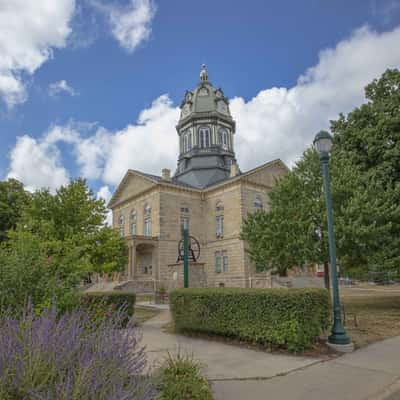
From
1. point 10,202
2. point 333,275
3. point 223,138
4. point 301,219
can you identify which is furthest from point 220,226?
point 333,275

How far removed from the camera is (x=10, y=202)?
108 ft

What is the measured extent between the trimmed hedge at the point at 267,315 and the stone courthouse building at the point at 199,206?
24.5 metres

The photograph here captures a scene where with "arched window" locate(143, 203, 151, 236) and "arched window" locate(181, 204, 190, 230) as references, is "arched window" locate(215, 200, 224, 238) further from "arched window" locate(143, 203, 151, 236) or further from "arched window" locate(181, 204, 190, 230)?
"arched window" locate(143, 203, 151, 236)

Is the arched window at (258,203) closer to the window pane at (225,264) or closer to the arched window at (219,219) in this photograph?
the arched window at (219,219)

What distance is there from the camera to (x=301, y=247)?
15.0m

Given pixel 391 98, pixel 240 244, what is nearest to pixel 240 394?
pixel 391 98

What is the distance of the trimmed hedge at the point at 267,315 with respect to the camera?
755cm

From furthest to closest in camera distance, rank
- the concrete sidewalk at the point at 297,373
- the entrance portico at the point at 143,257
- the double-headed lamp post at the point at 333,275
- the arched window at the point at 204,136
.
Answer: the arched window at the point at 204,136, the entrance portico at the point at 143,257, the double-headed lamp post at the point at 333,275, the concrete sidewalk at the point at 297,373

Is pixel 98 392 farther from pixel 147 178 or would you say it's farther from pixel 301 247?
pixel 147 178

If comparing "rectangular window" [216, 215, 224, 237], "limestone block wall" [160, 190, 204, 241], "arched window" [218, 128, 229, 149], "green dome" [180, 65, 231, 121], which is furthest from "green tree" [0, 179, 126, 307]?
"green dome" [180, 65, 231, 121]

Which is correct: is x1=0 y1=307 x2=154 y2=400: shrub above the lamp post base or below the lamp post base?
above

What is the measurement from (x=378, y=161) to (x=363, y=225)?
15.5ft

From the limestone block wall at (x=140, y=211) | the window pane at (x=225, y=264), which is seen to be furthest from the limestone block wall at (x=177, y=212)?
the window pane at (x=225, y=264)

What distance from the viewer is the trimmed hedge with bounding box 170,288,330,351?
755 centimetres
